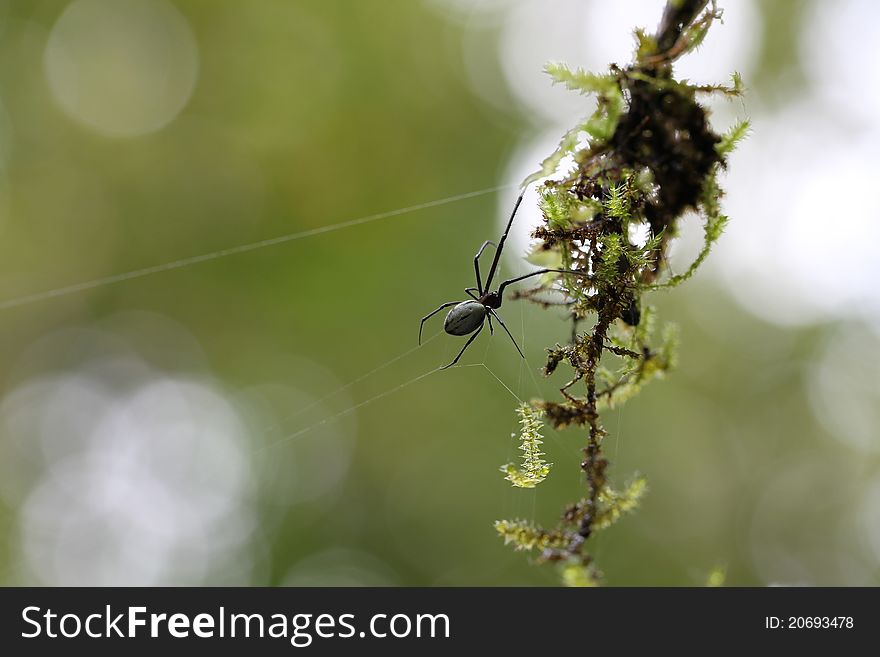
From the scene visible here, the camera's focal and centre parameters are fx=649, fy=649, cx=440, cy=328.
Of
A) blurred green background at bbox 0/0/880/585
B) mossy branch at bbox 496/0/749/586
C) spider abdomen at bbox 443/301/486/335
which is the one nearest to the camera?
mossy branch at bbox 496/0/749/586

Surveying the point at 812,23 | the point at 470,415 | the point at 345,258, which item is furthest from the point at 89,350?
the point at 812,23

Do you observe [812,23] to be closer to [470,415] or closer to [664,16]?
[470,415]

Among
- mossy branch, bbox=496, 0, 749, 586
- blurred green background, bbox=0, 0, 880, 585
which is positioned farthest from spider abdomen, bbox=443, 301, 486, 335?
blurred green background, bbox=0, 0, 880, 585

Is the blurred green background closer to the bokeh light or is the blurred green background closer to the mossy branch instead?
the bokeh light

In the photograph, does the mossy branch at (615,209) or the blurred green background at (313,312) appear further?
the blurred green background at (313,312)

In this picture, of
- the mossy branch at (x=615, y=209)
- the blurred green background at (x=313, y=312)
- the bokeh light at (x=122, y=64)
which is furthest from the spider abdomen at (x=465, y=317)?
the bokeh light at (x=122, y=64)

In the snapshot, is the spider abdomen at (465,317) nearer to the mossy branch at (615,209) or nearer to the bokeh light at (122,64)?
the mossy branch at (615,209)

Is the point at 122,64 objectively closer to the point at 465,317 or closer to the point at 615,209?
the point at 465,317
